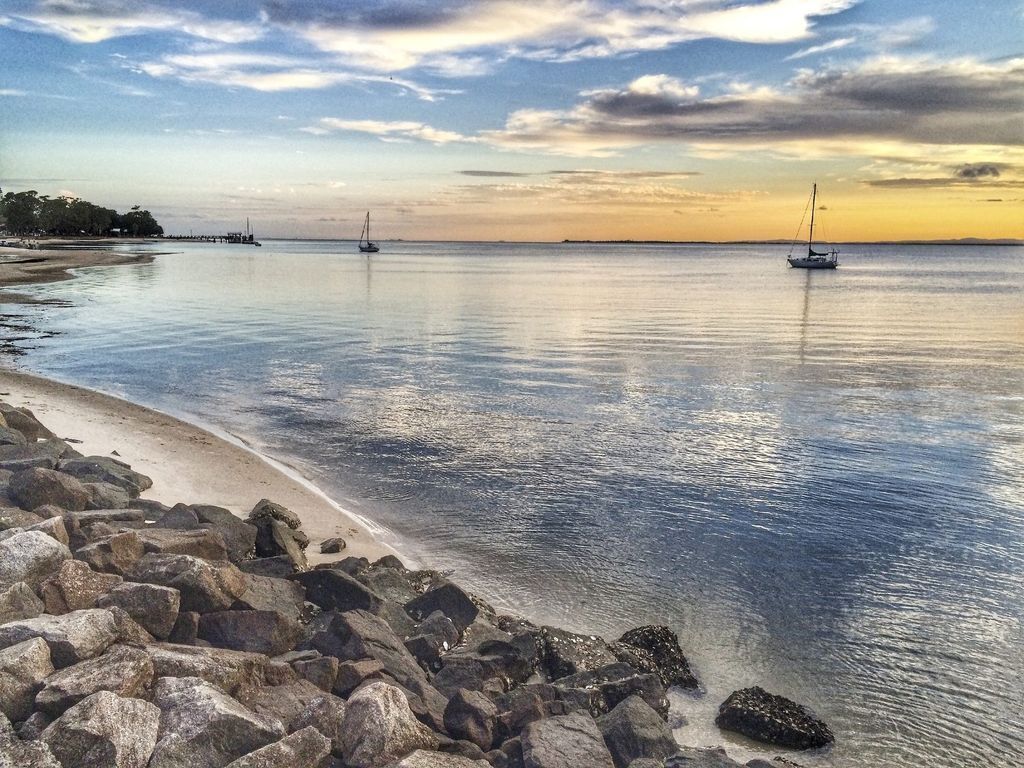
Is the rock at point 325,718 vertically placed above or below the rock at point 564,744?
above

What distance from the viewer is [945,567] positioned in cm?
1089

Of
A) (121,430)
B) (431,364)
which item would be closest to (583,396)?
(431,364)

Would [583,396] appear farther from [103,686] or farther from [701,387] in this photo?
[103,686]

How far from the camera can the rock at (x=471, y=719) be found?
6.12m

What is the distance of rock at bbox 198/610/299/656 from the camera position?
22.6 ft

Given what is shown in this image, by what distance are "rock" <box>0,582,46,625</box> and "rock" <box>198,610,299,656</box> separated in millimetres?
1301

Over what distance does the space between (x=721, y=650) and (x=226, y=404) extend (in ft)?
51.4

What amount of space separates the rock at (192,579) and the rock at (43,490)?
2562 mm

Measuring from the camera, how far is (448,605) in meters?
8.30

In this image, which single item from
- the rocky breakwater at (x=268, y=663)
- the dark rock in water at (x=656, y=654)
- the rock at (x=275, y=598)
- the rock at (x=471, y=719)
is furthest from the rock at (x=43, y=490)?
the dark rock in water at (x=656, y=654)

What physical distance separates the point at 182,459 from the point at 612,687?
992 cm

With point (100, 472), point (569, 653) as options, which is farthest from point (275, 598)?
point (100, 472)

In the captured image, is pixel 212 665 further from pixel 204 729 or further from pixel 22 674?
pixel 22 674

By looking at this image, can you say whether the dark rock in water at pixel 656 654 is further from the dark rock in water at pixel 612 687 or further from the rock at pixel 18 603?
the rock at pixel 18 603
